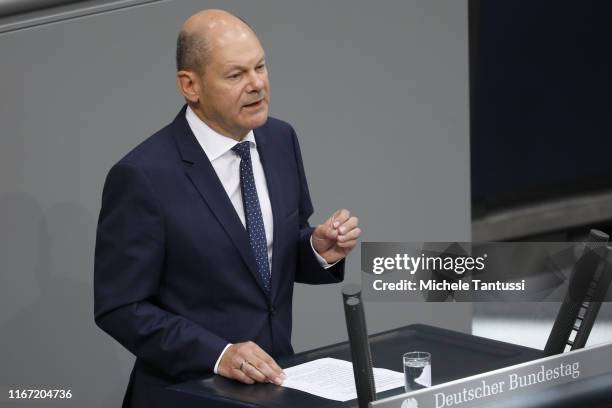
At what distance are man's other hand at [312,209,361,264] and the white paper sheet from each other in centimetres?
29

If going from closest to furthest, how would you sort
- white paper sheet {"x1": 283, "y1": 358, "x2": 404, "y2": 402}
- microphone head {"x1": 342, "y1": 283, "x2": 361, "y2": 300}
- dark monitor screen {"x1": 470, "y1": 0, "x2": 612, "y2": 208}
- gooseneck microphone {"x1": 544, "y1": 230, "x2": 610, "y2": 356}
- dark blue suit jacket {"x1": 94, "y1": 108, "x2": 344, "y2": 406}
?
1. microphone head {"x1": 342, "y1": 283, "x2": 361, "y2": 300}
2. gooseneck microphone {"x1": 544, "y1": 230, "x2": 610, "y2": 356}
3. white paper sheet {"x1": 283, "y1": 358, "x2": 404, "y2": 402}
4. dark blue suit jacket {"x1": 94, "y1": 108, "x2": 344, "y2": 406}
5. dark monitor screen {"x1": 470, "y1": 0, "x2": 612, "y2": 208}

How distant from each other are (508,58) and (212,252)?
11.7 ft

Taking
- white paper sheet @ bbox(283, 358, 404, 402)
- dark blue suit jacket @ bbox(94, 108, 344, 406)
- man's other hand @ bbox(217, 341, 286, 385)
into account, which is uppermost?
dark blue suit jacket @ bbox(94, 108, 344, 406)

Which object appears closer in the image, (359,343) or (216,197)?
(359,343)

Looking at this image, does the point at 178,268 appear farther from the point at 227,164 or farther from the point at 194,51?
the point at 194,51

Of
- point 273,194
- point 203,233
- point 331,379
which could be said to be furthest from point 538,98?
point 331,379

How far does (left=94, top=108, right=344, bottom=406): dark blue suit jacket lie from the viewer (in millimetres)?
2256

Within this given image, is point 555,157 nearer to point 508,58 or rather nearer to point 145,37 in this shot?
point 508,58

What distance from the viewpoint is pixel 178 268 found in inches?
92.3

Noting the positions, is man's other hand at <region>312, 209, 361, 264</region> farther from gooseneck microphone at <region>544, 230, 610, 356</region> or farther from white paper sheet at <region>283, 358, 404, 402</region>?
gooseneck microphone at <region>544, 230, 610, 356</region>

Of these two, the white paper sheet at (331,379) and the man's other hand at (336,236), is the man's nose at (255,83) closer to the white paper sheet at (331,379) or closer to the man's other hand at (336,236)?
the man's other hand at (336,236)

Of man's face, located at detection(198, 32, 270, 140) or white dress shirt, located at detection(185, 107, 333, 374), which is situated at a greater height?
man's face, located at detection(198, 32, 270, 140)

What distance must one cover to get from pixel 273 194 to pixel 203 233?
0.23 meters

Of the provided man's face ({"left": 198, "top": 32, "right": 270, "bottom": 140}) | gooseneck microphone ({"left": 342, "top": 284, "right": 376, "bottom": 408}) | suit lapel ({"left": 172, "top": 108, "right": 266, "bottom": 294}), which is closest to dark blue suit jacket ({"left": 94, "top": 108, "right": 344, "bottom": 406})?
suit lapel ({"left": 172, "top": 108, "right": 266, "bottom": 294})
